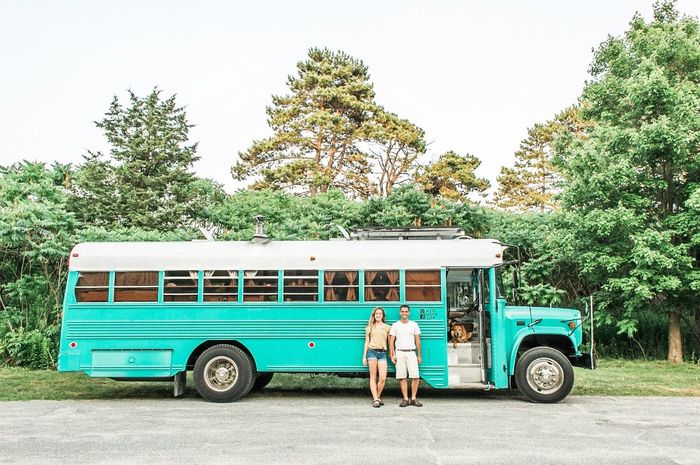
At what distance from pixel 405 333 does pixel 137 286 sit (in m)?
4.69

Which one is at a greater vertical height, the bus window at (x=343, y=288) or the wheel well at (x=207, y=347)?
the bus window at (x=343, y=288)

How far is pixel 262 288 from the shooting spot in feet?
36.9

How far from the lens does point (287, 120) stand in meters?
35.7

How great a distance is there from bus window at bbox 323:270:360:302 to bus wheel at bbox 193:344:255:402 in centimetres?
179

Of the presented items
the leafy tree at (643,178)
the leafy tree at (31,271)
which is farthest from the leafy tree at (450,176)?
the leafy tree at (31,271)

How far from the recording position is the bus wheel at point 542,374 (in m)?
10.7

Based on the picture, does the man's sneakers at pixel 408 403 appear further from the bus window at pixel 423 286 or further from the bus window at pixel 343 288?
the bus window at pixel 343 288

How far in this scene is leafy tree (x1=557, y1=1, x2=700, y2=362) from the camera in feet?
52.0

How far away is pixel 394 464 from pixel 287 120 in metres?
30.4

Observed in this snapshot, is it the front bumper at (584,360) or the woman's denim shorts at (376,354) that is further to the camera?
the front bumper at (584,360)

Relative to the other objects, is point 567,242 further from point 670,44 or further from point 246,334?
point 246,334

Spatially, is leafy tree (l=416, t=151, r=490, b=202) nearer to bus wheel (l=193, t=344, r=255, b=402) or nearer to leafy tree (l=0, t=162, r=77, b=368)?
leafy tree (l=0, t=162, r=77, b=368)

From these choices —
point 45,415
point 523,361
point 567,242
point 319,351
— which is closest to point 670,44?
point 567,242

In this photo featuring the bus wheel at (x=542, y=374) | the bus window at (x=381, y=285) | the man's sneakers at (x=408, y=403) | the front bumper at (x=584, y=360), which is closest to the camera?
the man's sneakers at (x=408, y=403)
